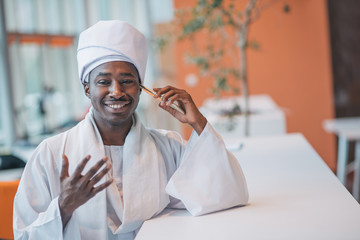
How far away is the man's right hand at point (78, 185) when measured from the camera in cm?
138

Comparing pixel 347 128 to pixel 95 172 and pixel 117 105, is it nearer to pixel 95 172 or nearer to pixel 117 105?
pixel 117 105

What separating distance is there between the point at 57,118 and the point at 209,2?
10.0ft

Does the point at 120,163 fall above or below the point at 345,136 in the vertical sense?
above

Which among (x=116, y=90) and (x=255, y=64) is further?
(x=255, y=64)

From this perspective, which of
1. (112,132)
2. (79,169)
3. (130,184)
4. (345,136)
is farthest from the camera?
(345,136)

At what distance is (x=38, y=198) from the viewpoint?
1.59 m

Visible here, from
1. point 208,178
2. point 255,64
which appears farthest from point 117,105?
point 255,64

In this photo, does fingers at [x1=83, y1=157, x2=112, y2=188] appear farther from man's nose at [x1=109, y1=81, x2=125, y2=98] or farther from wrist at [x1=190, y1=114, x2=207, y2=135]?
wrist at [x1=190, y1=114, x2=207, y2=135]

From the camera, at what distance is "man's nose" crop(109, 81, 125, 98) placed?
1.59 m

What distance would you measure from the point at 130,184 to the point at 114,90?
0.31 meters

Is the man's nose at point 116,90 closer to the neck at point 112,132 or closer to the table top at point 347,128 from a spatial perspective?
the neck at point 112,132

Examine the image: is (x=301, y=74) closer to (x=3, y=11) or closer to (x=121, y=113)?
(x=3, y=11)

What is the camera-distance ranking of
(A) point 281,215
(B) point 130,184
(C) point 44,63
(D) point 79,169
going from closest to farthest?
1. (D) point 79,169
2. (A) point 281,215
3. (B) point 130,184
4. (C) point 44,63

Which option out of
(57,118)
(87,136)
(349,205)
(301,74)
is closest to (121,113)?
(87,136)
